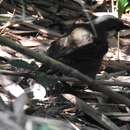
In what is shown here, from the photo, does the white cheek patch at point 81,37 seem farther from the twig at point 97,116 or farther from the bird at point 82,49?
the twig at point 97,116

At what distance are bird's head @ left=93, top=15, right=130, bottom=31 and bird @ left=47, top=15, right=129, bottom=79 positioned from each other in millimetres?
46

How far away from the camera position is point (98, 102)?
289 cm

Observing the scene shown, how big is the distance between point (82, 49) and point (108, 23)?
548mm

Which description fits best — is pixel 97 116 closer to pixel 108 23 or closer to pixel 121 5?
pixel 108 23

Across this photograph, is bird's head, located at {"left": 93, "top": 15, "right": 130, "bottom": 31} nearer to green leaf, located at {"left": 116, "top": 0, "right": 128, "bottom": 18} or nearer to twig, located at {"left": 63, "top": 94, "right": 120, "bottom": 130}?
green leaf, located at {"left": 116, "top": 0, "right": 128, "bottom": 18}

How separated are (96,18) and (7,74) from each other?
1.80m

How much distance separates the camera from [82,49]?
11.8 ft

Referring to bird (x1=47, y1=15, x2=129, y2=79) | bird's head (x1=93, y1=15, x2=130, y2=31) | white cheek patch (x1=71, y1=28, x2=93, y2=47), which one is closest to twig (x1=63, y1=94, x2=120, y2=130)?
bird (x1=47, y1=15, x2=129, y2=79)

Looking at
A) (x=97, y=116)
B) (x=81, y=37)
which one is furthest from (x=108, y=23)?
(x=97, y=116)

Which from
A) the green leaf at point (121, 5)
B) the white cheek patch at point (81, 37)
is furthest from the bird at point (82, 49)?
the green leaf at point (121, 5)

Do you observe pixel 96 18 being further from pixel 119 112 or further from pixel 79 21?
pixel 119 112

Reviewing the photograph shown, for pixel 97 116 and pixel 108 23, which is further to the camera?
pixel 108 23

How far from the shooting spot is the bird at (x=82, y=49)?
3.45 m

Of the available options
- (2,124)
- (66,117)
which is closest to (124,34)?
(66,117)
